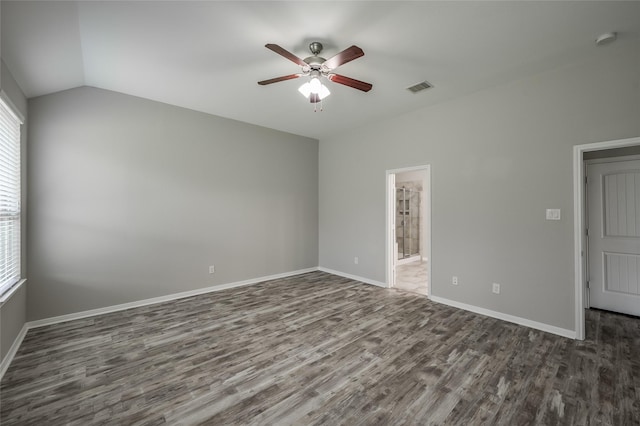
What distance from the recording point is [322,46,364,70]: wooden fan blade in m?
2.10

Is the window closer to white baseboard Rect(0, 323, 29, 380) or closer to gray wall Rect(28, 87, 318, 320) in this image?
gray wall Rect(28, 87, 318, 320)

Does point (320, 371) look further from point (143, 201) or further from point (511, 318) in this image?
point (143, 201)

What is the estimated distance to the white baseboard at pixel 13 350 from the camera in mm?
2291

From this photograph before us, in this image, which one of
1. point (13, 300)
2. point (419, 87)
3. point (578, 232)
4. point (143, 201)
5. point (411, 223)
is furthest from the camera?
point (411, 223)

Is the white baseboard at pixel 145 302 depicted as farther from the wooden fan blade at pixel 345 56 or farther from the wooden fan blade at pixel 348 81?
the wooden fan blade at pixel 345 56

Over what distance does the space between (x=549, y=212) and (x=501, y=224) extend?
49 cm

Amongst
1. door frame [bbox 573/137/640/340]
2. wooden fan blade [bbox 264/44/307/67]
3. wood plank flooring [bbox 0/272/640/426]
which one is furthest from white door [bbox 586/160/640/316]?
wooden fan blade [bbox 264/44/307/67]

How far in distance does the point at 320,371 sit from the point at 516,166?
3204mm

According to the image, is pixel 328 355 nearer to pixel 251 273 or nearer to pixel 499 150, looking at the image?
pixel 251 273

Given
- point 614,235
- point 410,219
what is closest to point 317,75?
point 614,235

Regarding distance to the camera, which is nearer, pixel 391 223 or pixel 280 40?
pixel 280 40

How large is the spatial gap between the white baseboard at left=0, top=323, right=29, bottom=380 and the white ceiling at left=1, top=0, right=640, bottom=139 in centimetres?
260

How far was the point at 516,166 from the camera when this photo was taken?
10.8 feet

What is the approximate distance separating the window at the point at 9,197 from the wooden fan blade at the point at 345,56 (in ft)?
9.29
